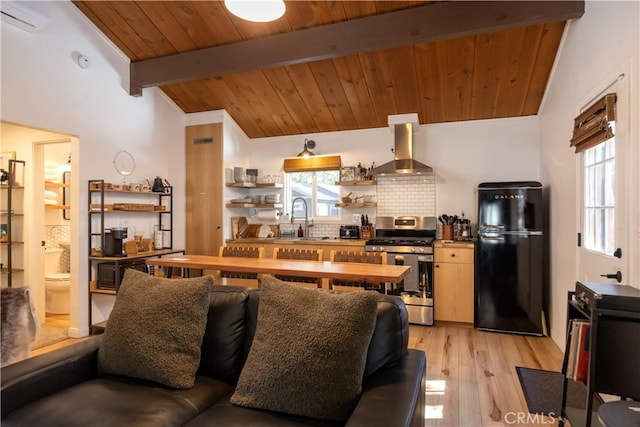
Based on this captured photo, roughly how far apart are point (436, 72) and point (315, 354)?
3.41 metres

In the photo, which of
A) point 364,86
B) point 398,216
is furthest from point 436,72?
point 398,216

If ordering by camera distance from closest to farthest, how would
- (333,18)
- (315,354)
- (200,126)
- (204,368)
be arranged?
1. (315,354)
2. (204,368)
3. (333,18)
4. (200,126)

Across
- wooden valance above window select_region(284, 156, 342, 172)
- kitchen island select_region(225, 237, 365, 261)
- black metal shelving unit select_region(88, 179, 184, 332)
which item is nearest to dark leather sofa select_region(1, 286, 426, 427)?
black metal shelving unit select_region(88, 179, 184, 332)

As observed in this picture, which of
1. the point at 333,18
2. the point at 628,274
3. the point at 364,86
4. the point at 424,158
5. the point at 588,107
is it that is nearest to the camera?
the point at 628,274

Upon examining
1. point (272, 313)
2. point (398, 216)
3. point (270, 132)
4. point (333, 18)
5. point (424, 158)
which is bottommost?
point (272, 313)

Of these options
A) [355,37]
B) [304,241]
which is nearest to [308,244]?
[304,241]

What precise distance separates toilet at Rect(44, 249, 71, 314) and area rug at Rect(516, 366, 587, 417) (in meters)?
4.91

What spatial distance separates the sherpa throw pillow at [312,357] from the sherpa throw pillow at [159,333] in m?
0.33

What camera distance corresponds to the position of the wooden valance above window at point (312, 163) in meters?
5.13

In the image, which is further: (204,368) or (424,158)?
(424,158)

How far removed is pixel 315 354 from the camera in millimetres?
1389

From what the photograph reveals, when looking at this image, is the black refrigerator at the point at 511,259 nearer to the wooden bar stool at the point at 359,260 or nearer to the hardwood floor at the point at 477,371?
the hardwood floor at the point at 477,371

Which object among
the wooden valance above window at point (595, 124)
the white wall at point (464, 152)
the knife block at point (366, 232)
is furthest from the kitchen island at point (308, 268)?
the white wall at point (464, 152)

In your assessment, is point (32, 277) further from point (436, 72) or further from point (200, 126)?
point (436, 72)
